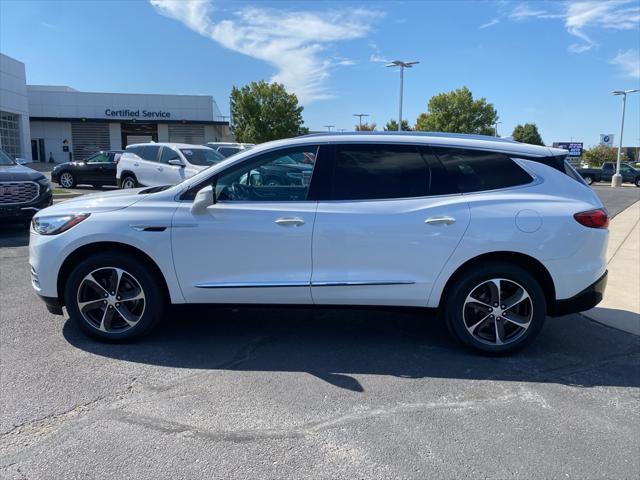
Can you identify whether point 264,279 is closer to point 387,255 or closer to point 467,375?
point 387,255

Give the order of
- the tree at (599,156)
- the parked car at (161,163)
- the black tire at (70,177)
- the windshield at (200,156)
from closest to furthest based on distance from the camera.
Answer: the parked car at (161,163), the windshield at (200,156), the black tire at (70,177), the tree at (599,156)

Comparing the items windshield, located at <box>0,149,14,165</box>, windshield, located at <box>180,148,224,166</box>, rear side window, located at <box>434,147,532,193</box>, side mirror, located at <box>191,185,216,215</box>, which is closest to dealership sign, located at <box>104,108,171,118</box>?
windshield, located at <box>180,148,224,166</box>

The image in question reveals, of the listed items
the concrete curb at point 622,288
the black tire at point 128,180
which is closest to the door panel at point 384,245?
the concrete curb at point 622,288

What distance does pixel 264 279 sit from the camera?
418 cm

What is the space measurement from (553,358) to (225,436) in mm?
2861

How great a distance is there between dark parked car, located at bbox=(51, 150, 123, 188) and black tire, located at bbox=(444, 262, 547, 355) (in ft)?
58.5

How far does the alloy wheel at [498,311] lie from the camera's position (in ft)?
13.7

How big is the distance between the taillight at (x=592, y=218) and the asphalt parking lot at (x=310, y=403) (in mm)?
1172

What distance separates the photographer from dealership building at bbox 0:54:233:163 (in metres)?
47.3

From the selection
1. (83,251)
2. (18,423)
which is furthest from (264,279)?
(18,423)

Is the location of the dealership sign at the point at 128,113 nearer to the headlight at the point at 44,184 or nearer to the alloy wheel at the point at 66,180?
the alloy wheel at the point at 66,180

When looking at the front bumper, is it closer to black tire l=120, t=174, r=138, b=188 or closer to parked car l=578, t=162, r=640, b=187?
black tire l=120, t=174, r=138, b=188

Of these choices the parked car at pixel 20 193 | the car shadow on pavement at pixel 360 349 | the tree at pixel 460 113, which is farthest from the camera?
the tree at pixel 460 113

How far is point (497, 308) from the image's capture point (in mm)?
4195
